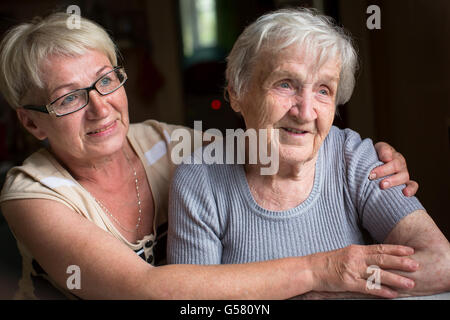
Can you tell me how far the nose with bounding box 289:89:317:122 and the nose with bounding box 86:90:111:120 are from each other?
0.53m

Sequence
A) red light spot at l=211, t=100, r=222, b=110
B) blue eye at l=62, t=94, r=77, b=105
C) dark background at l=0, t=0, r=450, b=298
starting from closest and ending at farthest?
1. blue eye at l=62, t=94, r=77, b=105
2. dark background at l=0, t=0, r=450, b=298
3. red light spot at l=211, t=100, r=222, b=110

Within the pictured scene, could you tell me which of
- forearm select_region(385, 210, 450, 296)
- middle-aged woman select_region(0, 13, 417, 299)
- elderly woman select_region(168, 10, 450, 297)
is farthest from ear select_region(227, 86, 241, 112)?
forearm select_region(385, 210, 450, 296)

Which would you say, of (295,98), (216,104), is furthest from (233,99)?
(216,104)

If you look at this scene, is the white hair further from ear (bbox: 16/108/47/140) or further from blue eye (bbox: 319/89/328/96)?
ear (bbox: 16/108/47/140)

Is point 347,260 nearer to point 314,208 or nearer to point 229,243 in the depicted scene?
point 314,208

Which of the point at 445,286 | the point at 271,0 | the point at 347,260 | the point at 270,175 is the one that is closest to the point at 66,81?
the point at 270,175

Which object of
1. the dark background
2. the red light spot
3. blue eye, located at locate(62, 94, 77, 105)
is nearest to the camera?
blue eye, located at locate(62, 94, 77, 105)

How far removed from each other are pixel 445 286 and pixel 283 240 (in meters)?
0.41

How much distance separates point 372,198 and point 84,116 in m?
0.83

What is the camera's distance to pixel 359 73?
1.63 m

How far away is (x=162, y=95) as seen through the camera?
3.33 metres

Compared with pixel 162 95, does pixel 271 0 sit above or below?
above

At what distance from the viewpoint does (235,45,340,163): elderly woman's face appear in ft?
3.88
